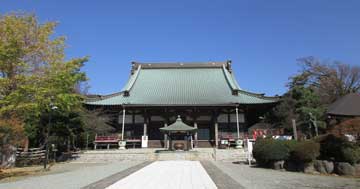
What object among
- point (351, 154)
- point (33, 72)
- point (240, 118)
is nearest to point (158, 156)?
point (33, 72)

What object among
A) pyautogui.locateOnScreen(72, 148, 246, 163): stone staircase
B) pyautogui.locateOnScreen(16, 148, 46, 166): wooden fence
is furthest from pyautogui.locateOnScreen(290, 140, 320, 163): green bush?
pyautogui.locateOnScreen(16, 148, 46, 166): wooden fence

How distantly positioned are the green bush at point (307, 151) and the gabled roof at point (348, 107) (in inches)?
437

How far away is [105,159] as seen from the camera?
20797mm

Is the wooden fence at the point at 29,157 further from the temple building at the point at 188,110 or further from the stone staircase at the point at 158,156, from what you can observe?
the temple building at the point at 188,110

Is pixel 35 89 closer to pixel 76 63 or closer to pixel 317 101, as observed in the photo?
pixel 76 63

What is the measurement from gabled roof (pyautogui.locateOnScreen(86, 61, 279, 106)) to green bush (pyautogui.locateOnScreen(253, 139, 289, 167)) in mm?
11543

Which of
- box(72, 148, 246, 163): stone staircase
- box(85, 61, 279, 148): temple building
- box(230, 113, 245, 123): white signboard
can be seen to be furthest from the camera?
box(230, 113, 245, 123): white signboard

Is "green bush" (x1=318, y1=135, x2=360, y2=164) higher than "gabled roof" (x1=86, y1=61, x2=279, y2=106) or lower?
lower

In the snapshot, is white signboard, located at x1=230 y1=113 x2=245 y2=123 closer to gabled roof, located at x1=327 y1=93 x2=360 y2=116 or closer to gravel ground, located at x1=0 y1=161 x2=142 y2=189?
gabled roof, located at x1=327 y1=93 x2=360 y2=116

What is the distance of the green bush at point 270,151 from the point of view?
14.7 m

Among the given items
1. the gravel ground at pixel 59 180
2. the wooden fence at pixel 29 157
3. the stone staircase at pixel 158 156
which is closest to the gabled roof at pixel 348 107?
the stone staircase at pixel 158 156

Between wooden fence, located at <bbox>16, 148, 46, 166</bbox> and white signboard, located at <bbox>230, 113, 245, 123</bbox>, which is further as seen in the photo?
white signboard, located at <bbox>230, 113, 245, 123</bbox>

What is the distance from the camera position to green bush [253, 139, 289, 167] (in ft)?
48.3

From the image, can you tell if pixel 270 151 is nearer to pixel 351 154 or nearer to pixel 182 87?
pixel 351 154
